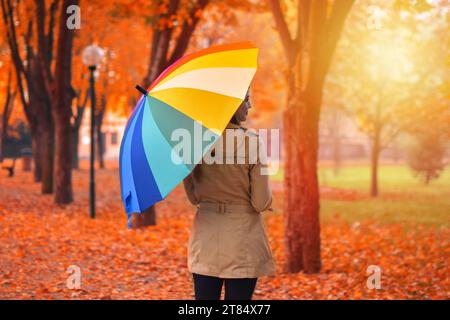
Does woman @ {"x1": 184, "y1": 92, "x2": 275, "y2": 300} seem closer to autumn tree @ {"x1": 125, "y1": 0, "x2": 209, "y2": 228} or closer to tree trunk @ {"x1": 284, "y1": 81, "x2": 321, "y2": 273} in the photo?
tree trunk @ {"x1": 284, "y1": 81, "x2": 321, "y2": 273}

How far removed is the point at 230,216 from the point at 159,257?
670 cm

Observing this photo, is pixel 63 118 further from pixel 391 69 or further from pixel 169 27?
pixel 391 69

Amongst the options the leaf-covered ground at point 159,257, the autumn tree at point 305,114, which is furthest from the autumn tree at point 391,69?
the autumn tree at point 305,114

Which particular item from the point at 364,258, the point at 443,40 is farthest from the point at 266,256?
the point at 443,40

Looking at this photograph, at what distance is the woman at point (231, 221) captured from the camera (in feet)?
12.6

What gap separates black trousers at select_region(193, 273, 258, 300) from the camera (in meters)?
3.99

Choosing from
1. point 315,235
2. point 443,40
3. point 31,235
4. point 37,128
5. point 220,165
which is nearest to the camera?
point 220,165

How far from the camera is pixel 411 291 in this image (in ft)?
26.7

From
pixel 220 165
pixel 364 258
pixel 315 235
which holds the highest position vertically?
pixel 220 165

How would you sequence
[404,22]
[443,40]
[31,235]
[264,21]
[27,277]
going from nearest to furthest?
[27,277]
[31,235]
[404,22]
[443,40]
[264,21]

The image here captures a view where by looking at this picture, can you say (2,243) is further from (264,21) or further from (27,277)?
(264,21)

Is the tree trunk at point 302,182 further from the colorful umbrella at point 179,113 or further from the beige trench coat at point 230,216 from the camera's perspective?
the beige trench coat at point 230,216

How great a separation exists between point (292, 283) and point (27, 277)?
3561 millimetres

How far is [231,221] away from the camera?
154 inches
